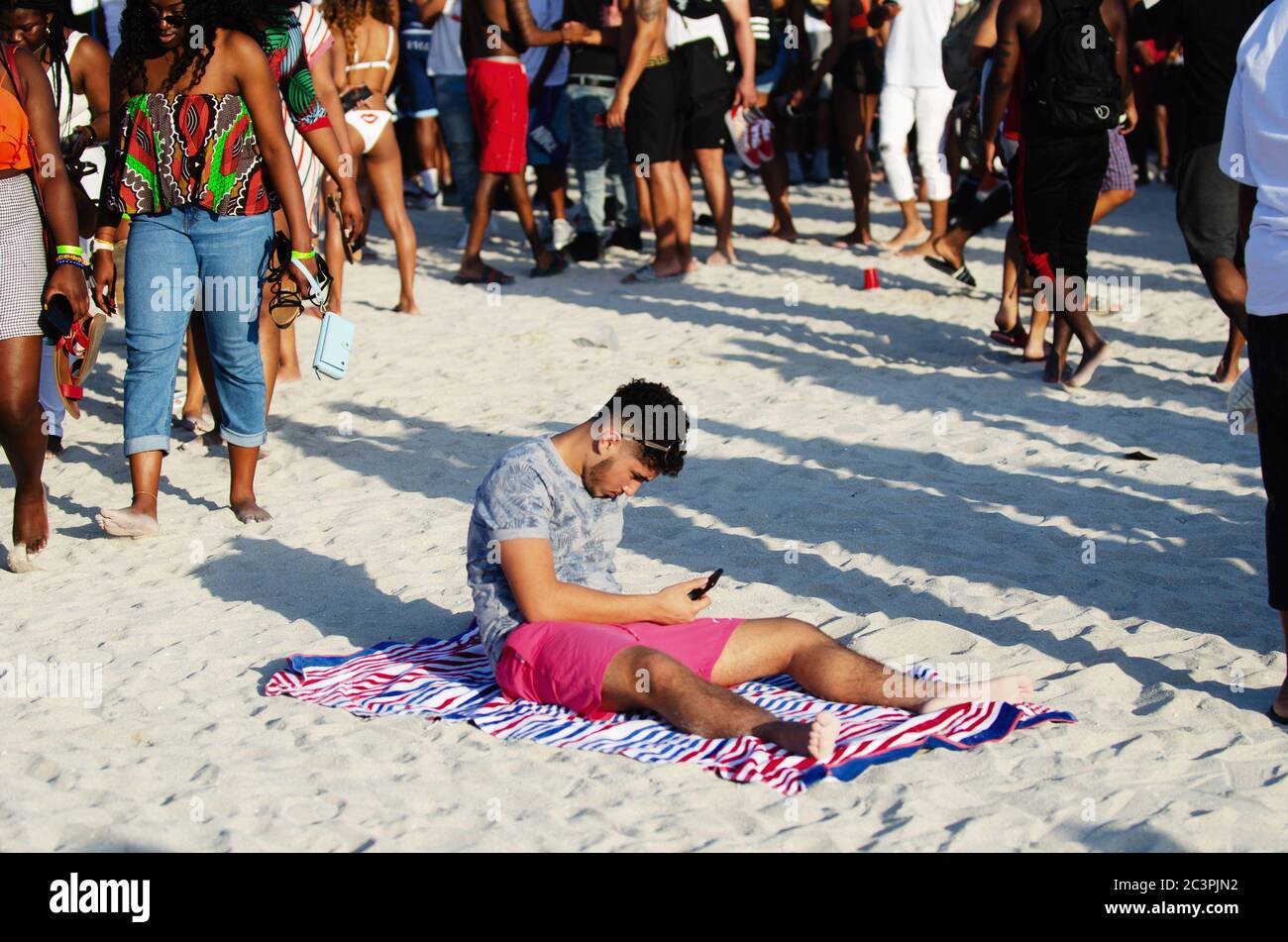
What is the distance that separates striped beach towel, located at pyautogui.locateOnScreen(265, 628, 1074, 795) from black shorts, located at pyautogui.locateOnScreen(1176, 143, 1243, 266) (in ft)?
10.2

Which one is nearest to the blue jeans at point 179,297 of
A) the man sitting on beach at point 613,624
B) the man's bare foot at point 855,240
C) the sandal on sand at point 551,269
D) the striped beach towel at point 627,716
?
the striped beach towel at point 627,716

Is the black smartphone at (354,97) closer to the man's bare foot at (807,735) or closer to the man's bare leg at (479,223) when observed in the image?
the man's bare leg at (479,223)

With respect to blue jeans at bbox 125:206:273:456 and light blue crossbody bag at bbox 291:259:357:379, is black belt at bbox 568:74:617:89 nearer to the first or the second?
light blue crossbody bag at bbox 291:259:357:379

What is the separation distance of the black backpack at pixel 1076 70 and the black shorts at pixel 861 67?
389 cm

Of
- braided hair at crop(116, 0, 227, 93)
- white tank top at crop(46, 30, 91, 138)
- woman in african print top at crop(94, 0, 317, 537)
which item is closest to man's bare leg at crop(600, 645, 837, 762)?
woman in african print top at crop(94, 0, 317, 537)

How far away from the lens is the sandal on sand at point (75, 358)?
5.49m

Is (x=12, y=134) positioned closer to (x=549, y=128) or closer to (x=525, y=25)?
(x=525, y=25)

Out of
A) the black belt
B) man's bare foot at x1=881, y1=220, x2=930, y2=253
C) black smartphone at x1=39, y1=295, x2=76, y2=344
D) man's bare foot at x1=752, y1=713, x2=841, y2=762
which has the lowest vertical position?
man's bare foot at x1=752, y1=713, x2=841, y2=762

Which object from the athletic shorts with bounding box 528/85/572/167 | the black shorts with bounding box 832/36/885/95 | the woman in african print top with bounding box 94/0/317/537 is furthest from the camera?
the athletic shorts with bounding box 528/85/572/167

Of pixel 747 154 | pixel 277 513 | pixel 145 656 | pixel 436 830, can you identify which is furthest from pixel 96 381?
pixel 436 830

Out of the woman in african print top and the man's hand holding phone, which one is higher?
the woman in african print top

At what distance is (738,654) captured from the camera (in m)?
3.98

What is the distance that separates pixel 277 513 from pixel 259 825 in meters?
2.55

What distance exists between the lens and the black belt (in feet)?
33.6
